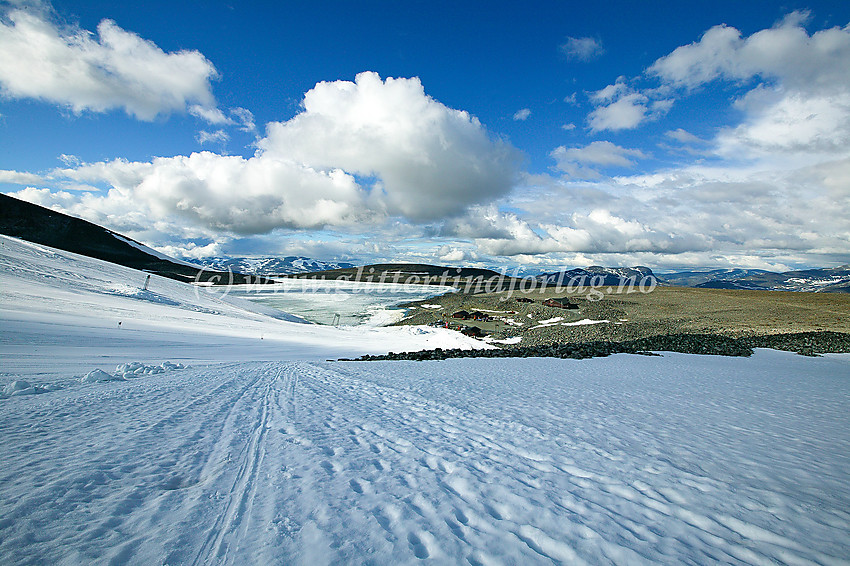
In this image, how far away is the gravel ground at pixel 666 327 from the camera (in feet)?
65.3

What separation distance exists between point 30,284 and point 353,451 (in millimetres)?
27570

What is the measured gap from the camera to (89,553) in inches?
91.5

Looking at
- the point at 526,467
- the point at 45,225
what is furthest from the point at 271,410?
the point at 45,225

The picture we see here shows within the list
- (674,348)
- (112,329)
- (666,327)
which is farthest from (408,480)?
(666,327)

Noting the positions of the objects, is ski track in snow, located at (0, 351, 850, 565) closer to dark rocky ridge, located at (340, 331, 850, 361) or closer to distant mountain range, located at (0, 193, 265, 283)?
dark rocky ridge, located at (340, 331, 850, 361)

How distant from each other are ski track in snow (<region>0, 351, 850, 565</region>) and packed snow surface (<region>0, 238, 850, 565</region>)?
21 millimetres

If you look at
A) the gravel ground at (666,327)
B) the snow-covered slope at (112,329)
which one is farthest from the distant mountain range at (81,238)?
the gravel ground at (666,327)

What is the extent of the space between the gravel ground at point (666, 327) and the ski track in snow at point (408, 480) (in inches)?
465

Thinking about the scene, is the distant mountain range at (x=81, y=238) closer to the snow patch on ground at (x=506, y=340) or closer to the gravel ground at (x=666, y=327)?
the gravel ground at (x=666, y=327)

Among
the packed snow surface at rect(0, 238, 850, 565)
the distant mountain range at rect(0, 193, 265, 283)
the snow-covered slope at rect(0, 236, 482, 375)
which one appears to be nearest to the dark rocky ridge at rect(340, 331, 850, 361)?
the snow-covered slope at rect(0, 236, 482, 375)

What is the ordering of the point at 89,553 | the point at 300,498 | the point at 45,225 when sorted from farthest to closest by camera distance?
1. the point at 45,225
2. the point at 300,498
3. the point at 89,553

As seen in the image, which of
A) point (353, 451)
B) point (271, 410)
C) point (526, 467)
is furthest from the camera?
point (271, 410)

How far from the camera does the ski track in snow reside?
102 inches

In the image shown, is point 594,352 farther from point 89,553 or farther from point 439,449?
point 89,553
